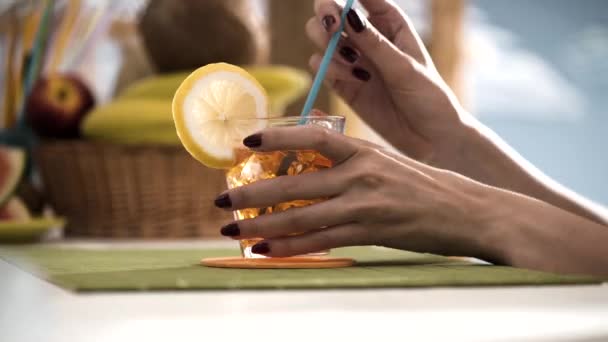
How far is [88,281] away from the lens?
2.93ft

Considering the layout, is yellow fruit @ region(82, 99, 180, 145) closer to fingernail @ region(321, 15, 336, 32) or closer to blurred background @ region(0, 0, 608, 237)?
blurred background @ region(0, 0, 608, 237)

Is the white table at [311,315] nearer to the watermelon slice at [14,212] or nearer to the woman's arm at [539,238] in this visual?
the woman's arm at [539,238]

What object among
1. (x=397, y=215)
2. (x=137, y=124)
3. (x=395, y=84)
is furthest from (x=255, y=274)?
(x=137, y=124)

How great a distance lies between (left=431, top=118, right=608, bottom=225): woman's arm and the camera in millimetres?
1498

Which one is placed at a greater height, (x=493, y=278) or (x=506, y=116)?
(x=506, y=116)

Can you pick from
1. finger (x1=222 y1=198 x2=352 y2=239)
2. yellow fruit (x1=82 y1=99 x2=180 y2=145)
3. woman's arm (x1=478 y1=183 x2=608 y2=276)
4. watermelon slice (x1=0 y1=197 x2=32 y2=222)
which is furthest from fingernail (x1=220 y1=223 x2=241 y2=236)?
watermelon slice (x1=0 y1=197 x2=32 y2=222)

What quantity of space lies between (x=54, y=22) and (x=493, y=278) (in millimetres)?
1797

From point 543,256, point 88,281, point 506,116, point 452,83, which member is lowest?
point 88,281

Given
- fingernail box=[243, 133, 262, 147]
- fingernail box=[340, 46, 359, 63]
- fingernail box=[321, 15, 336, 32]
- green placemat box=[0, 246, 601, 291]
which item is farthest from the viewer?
fingernail box=[340, 46, 359, 63]

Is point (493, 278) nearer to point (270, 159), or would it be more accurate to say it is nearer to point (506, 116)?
point (270, 159)

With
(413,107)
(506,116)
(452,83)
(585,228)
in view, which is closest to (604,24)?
(506,116)

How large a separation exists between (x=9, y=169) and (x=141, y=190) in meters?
0.30

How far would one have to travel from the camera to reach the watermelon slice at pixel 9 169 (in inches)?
78.7

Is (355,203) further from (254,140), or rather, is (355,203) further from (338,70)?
(338,70)
